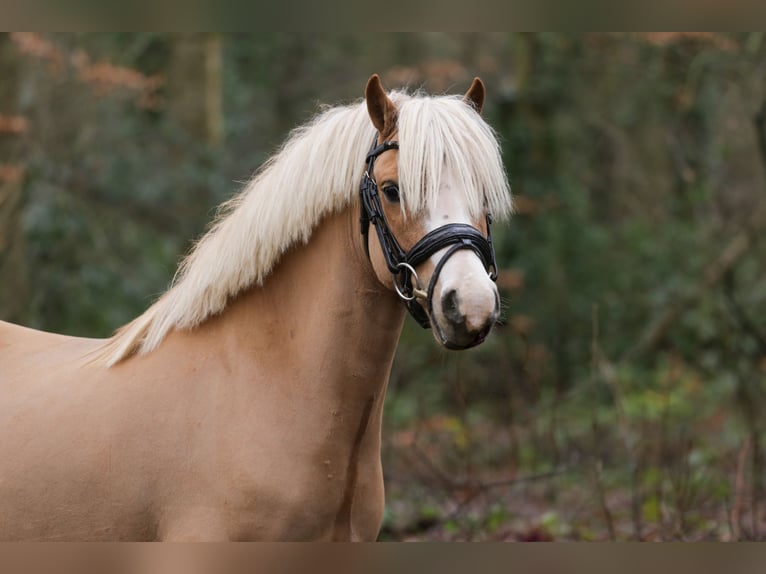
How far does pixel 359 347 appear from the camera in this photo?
9.84ft

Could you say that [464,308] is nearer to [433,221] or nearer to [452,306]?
[452,306]

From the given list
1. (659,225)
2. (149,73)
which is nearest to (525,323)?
(659,225)

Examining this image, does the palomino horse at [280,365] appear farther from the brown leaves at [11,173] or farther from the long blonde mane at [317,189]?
the brown leaves at [11,173]

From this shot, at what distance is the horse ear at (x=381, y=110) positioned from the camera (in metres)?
2.92

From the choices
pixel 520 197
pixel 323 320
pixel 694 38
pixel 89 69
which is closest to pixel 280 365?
pixel 323 320

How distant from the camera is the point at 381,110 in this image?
2.96 metres

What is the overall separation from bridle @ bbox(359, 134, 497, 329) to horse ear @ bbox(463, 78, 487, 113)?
1.43 feet

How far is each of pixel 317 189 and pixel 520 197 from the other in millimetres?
8684

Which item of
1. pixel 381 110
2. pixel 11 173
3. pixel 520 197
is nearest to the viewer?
pixel 381 110

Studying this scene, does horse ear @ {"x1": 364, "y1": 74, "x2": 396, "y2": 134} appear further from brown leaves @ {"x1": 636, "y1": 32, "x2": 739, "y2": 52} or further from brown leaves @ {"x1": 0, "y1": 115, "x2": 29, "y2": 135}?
brown leaves @ {"x1": 636, "y1": 32, "x2": 739, "y2": 52}

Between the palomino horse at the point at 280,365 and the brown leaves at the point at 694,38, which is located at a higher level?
the brown leaves at the point at 694,38

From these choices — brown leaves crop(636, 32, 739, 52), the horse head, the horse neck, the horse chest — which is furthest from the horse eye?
brown leaves crop(636, 32, 739, 52)

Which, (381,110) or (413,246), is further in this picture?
(381,110)

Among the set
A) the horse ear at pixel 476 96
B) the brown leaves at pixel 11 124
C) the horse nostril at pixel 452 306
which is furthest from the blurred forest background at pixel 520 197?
the horse nostril at pixel 452 306
